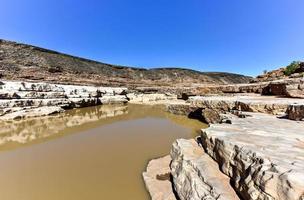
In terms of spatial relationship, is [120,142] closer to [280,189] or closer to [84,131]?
[84,131]

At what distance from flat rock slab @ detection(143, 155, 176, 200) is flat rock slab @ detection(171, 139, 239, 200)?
0.59 ft

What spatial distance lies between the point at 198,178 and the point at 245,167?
26.8 inches

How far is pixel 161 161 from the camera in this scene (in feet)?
13.7

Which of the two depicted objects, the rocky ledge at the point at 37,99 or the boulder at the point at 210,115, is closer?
the boulder at the point at 210,115

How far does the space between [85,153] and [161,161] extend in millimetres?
1932

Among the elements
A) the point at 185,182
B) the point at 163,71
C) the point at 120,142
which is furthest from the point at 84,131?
the point at 163,71

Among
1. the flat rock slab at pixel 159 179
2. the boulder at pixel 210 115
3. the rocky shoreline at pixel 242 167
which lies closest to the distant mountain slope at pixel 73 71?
the boulder at pixel 210 115

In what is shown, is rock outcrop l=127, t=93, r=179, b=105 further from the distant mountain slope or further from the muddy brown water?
the muddy brown water

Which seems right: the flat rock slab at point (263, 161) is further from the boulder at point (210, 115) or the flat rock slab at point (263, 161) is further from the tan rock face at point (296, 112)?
the boulder at point (210, 115)

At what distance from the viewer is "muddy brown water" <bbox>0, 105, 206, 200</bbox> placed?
3.04 metres

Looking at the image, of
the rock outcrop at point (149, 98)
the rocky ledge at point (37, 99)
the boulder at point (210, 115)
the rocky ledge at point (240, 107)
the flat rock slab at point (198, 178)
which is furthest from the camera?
the rock outcrop at point (149, 98)

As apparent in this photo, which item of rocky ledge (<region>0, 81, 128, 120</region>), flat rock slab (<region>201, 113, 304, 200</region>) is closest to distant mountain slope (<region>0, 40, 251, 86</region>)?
rocky ledge (<region>0, 81, 128, 120</region>)

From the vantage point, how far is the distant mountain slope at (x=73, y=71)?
1895cm

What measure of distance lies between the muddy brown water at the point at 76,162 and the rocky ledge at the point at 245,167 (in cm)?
89
